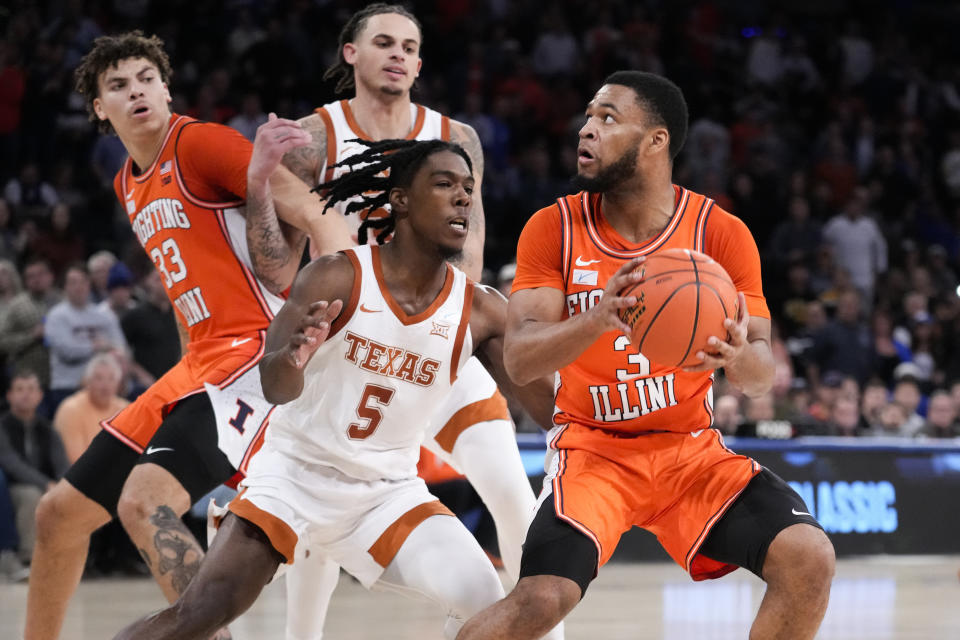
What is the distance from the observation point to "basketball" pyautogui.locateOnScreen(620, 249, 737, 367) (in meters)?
3.70

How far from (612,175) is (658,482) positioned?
38.9 inches

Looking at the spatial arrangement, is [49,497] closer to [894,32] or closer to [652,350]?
[652,350]

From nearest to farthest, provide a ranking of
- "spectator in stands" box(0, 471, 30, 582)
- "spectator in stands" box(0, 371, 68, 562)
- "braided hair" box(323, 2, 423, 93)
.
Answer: "braided hair" box(323, 2, 423, 93)
"spectator in stands" box(0, 471, 30, 582)
"spectator in stands" box(0, 371, 68, 562)

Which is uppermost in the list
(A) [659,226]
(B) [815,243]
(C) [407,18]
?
(C) [407,18]

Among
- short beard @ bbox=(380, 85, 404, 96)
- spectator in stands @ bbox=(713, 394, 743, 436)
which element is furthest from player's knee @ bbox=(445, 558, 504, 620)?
spectator in stands @ bbox=(713, 394, 743, 436)

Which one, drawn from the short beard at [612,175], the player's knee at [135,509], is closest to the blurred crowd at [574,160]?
the player's knee at [135,509]

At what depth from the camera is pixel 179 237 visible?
4.94 meters

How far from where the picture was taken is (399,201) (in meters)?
4.37

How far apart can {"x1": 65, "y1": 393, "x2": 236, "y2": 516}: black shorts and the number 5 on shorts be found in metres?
0.67

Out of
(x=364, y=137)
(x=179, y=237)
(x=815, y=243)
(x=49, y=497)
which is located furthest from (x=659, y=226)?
(x=815, y=243)

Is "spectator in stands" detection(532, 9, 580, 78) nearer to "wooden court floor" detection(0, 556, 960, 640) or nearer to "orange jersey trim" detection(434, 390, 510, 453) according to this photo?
"wooden court floor" detection(0, 556, 960, 640)

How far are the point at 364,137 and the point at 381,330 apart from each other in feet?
4.05

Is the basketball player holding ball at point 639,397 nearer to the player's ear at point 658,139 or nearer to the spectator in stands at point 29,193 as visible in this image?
the player's ear at point 658,139

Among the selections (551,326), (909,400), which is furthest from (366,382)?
(909,400)
